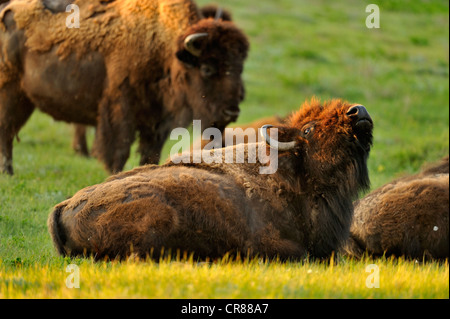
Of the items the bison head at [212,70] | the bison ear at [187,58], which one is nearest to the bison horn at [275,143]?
the bison head at [212,70]

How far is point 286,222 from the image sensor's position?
6.48 metres

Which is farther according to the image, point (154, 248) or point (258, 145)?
point (258, 145)

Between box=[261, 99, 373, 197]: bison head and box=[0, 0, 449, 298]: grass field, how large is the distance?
772 millimetres

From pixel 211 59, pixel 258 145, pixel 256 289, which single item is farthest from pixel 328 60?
pixel 256 289

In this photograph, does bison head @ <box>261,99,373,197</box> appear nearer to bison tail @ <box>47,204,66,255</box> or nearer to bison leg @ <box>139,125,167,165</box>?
bison tail @ <box>47,204,66,255</box>

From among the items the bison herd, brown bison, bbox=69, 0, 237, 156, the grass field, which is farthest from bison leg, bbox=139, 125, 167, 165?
brown bison, bbox=69, 0, 237, 156

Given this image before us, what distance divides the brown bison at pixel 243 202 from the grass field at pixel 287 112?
0.28m

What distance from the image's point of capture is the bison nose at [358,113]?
623cm

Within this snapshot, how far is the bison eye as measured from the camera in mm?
10109

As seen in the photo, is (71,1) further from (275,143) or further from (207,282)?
(207,282)

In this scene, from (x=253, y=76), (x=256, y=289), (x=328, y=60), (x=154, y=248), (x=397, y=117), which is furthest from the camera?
(x=328, y=60)

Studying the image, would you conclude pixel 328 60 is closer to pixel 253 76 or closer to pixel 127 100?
pixel 253 76

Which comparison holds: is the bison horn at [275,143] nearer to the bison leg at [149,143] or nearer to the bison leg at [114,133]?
the bison leg at [114,133]

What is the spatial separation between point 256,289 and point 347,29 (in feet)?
92.0
